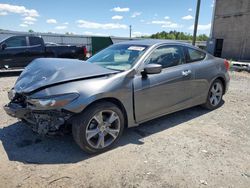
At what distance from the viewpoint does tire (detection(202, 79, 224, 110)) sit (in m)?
5.23

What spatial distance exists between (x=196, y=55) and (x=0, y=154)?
4.05 m

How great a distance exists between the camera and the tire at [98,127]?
3143 mm

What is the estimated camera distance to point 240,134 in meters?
4.16

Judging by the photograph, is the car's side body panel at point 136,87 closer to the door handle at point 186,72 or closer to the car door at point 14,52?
the door handle at point 186,72

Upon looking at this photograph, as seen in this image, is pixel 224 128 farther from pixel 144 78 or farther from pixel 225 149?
pixel 144 78

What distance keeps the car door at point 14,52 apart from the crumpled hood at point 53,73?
21.9ft

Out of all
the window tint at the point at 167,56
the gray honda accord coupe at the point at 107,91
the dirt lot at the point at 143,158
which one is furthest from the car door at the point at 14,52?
the window tint at the point at 167,56

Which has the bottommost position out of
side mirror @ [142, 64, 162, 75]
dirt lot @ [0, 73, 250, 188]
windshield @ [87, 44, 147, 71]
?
dirt lot @ [0, 73, 250, 188]

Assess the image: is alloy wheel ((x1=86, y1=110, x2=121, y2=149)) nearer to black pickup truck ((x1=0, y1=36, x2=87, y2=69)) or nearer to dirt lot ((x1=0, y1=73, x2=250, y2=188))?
dirt lot ((x1=0, y1=73, x2=250, y2=188))

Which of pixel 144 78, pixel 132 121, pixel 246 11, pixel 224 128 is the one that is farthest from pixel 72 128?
pixel 246 11

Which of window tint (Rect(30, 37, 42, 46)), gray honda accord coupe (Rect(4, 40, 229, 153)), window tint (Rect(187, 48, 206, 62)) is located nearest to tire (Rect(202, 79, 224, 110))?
gray honda accord coupe (Rect(4, 40, 229, 153))

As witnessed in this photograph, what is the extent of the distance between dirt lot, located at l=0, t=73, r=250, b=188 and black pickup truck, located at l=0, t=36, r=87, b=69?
5825mm

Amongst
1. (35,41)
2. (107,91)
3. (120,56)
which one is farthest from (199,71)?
(35,41)

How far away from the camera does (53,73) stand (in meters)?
3.37
